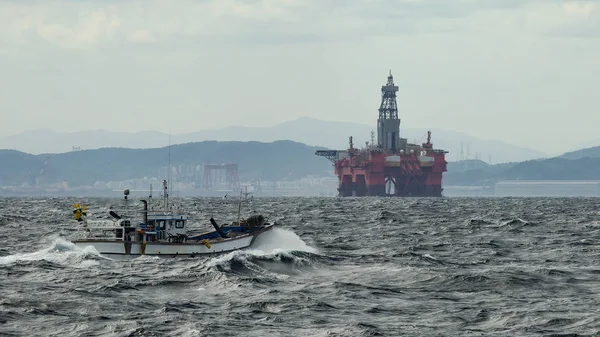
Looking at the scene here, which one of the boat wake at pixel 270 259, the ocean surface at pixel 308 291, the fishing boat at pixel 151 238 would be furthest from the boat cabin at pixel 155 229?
the boat wake at pixel 270 259

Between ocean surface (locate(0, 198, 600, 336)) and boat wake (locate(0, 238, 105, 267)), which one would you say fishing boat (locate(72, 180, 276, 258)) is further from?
ocean surface (locate(0, 198, 600, 336))

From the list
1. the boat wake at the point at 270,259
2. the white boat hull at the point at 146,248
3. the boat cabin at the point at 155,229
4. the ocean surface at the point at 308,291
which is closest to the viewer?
the ocean surface at the point at 308,291

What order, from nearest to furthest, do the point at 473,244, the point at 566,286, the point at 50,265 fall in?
the point at 566,286 → the point at 50,265 → the point at 473,244

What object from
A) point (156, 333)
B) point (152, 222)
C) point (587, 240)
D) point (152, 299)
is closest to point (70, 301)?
point (152, 299)

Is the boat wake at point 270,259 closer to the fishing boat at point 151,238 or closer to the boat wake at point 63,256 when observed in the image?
the fishing boat at point 151,238

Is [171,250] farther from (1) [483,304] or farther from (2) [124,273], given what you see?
(1) [483,304]

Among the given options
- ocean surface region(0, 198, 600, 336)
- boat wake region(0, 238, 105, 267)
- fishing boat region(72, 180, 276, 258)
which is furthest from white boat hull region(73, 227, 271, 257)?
ocean surface region(0, 198, 600, 336)

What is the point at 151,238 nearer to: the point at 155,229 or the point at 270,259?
the point at 155,229

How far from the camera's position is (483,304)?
43562 millimetres

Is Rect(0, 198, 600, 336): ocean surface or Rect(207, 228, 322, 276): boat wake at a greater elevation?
Rect(207, 228, 322, 276): boat wake

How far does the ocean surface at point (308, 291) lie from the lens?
3809 centimetres

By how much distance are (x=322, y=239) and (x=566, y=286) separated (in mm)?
33828

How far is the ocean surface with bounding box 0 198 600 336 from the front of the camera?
3809 cm

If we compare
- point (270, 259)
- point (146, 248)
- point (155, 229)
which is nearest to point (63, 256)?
point (146, 248)
